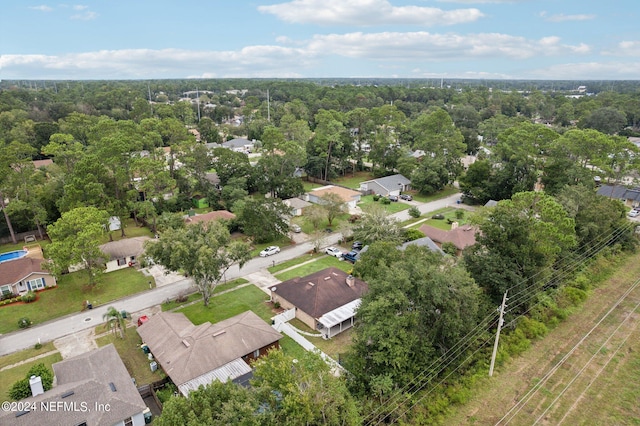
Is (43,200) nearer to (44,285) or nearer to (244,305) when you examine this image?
(44,285)

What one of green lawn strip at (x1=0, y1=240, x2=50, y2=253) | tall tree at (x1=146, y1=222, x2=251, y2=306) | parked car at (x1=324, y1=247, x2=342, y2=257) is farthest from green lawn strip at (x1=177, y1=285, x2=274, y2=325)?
green lawn strip at (x1=0, y1=240, x2=50, y2=253)

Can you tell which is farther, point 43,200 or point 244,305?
point 43,200

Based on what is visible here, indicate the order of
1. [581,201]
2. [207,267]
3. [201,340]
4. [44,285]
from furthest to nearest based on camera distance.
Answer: [581,201] → [44,285] → [207,267] → [201,340]

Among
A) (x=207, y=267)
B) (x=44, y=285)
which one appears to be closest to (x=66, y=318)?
(x=44, y=285)

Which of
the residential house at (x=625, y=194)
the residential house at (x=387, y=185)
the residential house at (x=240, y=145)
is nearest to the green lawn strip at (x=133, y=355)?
the residential house at (x=387, y=185)

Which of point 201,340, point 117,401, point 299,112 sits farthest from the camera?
point 299,112

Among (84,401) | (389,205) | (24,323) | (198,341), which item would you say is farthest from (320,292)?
(389,205)

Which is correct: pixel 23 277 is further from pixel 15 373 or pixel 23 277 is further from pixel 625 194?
pixel 625 194
